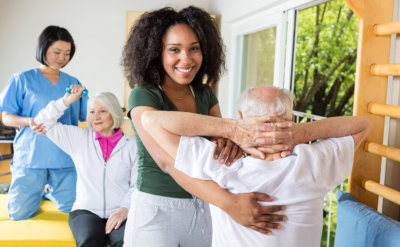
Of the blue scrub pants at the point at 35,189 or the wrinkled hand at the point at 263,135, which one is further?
the blue scrub pants at the point at 35,189

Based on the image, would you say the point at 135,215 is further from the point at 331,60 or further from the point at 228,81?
the point at 331,60

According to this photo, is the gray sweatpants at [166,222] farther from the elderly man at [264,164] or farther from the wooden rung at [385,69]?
the wooden rung at [385,69]

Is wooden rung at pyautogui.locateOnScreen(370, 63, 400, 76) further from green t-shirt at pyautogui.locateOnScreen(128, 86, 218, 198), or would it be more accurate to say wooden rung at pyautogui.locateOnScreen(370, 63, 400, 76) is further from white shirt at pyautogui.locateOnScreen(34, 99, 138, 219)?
white shirt at pyautogui.locateOnScreen(34, 99, 138, 219)

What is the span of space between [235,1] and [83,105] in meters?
1.77

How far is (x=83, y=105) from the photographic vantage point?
2.59 meters

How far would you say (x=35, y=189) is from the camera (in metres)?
2.38

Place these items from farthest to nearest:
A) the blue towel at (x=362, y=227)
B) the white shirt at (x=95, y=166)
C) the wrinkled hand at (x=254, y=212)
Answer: the white shirt at (x=95, y=166) < the blue towel at (x=362, y=227) < the wrinkled hand at (x=254, y=212)

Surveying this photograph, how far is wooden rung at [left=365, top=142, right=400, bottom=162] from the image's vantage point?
124 centimetres

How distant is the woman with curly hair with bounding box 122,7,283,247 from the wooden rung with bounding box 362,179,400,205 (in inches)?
23.1

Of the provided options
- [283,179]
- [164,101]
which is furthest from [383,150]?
[164,101]

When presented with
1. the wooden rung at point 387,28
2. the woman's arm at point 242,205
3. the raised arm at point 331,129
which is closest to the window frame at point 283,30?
the wooden rung at point 387,28

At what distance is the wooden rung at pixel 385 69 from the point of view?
48.4 inches

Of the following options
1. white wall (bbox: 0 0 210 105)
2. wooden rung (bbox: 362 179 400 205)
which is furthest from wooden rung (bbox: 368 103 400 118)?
white wall (bbox: 0 0 210 105)

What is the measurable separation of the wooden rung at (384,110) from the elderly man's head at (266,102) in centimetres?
49
